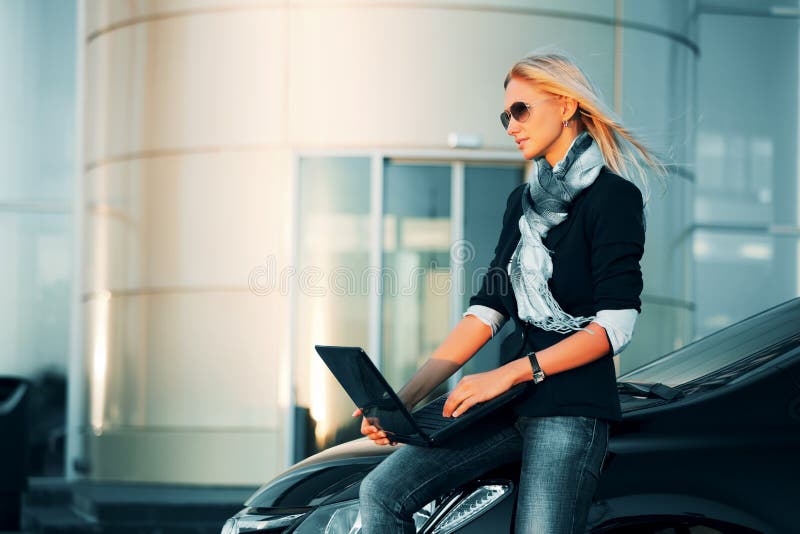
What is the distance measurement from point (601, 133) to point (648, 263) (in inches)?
250

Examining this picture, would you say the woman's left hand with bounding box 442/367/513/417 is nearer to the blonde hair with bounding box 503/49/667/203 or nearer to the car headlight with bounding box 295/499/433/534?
the car headlight with bounding box 295/499/433/534

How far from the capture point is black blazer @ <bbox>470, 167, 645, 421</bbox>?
2.22 meters

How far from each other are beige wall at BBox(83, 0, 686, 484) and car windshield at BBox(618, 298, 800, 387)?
503cm

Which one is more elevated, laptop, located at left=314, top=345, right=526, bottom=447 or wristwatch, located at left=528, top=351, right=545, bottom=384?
wristwatch, located at left=528, top=351, right=545, bottom=384

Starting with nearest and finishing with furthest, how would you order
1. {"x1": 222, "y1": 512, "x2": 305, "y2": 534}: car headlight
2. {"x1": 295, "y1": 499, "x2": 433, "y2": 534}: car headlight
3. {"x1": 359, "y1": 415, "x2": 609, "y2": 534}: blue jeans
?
{"x1": 359, "y1": 415, "x2": 609, "y2": 534}: blue jeans < {"x1": 295, "y1": 499, "x2": 433, "y2": 534}: car headlight < {"x1": 222, "y1": 512, "x2": 305, "y2": 534}: car headlight

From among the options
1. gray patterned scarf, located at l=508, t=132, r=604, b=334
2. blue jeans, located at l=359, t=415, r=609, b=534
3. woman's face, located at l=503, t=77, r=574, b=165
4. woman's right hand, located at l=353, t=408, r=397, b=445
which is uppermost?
woman's face, located at l=503, t=77, r=574, b=165

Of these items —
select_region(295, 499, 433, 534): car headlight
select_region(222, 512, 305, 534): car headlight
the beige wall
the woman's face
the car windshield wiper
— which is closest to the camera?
the woman's face

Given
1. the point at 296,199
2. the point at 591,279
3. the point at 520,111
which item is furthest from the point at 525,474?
the point at 296,199

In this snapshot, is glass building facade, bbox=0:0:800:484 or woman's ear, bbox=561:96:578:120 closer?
woman's ear, bbox=561:96:578:120

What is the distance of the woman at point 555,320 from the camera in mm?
2209

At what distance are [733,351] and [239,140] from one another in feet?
19.3

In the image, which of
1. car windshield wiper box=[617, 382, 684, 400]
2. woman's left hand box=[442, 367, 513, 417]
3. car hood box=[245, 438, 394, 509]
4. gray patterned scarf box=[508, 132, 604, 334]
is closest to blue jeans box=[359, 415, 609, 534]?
woman's left hand box=[442, 367, 513, 417]

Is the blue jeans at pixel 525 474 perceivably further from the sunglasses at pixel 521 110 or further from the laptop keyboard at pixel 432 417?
the sunglasses at pixel 521 110

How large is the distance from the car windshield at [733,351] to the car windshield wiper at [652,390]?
0.09 m
